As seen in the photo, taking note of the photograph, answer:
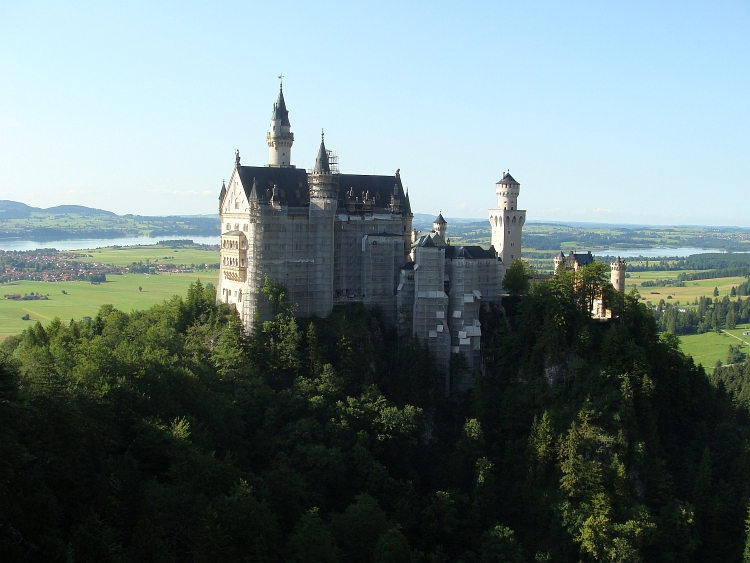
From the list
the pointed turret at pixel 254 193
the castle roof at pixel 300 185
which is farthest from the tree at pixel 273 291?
the castle roof at pixel 300 185

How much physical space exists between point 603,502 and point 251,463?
86.0 ft

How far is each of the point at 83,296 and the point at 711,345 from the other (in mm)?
113697

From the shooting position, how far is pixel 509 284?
8006cm

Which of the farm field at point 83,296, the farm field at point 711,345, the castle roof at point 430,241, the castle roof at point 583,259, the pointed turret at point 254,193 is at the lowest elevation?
the farm field at point 711,345

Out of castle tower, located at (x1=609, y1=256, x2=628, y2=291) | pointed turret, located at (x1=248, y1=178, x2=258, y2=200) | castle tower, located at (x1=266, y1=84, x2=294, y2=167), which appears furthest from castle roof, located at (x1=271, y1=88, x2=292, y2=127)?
castle tower, located at (x1=609, y1=256, x2=628, y2=291)

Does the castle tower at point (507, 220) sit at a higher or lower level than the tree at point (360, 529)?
higher

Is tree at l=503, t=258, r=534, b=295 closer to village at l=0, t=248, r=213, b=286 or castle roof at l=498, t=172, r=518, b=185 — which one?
castle roof at l=498, t=172, r=518, b=185

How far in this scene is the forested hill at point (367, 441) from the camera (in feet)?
145

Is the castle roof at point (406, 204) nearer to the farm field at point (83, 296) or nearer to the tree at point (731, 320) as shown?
the farm field at point (83, 296)

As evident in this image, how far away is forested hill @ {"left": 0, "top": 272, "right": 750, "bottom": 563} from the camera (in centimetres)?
4412

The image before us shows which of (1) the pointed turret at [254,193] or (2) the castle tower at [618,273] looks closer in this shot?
(1) the pointed turret at [254,193]

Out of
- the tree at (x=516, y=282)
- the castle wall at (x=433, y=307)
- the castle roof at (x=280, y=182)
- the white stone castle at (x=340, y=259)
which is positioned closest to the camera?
the white stone castle at (x=340, y=259)

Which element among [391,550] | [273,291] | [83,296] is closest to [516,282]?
[273,291]

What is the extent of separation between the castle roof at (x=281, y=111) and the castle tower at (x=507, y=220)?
24.4 metres
